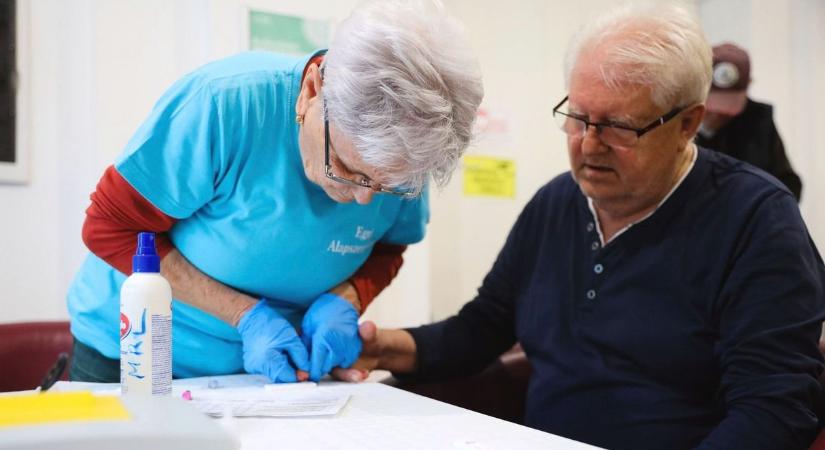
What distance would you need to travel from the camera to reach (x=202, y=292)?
1.13 metres

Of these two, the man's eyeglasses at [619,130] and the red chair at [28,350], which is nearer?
the man's eyeglasses at [619,130]

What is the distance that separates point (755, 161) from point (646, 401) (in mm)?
1623

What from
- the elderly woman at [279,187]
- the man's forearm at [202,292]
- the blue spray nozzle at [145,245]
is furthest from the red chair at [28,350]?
the blue spray nozzle at [145,245]

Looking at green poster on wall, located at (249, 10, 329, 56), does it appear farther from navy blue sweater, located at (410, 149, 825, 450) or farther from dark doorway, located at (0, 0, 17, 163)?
navy blue sweater, located at (410, 149, 825, 450)

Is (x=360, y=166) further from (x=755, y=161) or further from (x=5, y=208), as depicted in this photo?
(x=755, y=161)

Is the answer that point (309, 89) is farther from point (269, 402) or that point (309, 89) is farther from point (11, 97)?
point (11, 97)

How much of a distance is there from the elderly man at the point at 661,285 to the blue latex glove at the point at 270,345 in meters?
0.11

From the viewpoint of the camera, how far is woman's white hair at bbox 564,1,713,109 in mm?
1143

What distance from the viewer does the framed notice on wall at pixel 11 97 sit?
1.94 meters

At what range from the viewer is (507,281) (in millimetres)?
1464

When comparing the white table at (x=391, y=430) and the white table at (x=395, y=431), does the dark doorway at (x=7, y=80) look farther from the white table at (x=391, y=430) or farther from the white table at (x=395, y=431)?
the white table at (x=395, y=431)

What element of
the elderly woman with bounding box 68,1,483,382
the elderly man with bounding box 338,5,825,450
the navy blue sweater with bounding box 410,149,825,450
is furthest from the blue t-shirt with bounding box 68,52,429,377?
the navy blue sweater with bounding box 410,149,825,450

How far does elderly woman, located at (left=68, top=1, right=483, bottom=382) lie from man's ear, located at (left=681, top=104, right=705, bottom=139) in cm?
47

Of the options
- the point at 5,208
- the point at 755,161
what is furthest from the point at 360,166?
the point at 755,161
